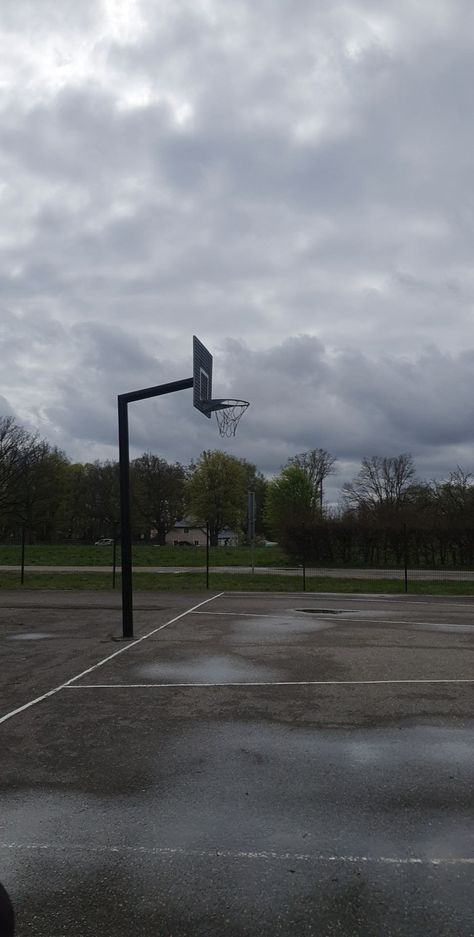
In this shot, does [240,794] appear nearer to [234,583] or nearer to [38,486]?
[234,583]

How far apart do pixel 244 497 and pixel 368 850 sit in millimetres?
75660

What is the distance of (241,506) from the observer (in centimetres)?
8031

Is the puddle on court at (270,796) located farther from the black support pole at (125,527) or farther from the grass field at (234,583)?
the grass field at (234,583)

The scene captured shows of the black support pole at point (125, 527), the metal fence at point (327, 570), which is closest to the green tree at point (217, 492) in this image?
the metal fence at point (327, 570)

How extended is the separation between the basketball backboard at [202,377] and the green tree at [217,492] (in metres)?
62.7

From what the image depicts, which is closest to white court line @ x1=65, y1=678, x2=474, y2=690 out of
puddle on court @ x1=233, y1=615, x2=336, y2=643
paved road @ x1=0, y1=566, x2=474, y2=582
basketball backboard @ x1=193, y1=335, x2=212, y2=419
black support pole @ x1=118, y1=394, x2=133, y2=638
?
puddle on court @ x1=233, y1=615, x2=336, y2=643

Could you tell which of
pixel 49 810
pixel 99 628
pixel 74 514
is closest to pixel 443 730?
pixel 49 810

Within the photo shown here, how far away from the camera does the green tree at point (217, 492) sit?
76688mm

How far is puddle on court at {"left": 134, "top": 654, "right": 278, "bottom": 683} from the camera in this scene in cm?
878

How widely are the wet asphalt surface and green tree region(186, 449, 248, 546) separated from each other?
2603 inches

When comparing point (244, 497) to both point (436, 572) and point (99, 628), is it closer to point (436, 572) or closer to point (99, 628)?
point (436, 572)

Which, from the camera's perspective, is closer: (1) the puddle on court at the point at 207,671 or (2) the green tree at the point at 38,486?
(1) the puddle on court at the point at 207,671

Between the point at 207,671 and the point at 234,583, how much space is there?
15.7 metres

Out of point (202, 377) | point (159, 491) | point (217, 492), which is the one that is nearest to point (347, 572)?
point (202, 377)
